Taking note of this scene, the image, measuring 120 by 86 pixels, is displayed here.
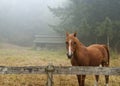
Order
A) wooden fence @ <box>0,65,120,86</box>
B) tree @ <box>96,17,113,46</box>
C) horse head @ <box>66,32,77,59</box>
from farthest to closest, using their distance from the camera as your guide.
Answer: tree @ <box>96,17,113,46</box> → horse head @ <box>66,32,77,59</box> → wooden fence @ <box>0,65,120,86</box>

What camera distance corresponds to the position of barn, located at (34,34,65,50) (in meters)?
33.7

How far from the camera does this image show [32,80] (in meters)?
10.5

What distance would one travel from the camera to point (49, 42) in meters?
34.0

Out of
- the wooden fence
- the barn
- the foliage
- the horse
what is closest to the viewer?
the wooden fence

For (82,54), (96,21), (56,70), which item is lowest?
(56,70)

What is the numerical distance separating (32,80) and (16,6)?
45848 mm

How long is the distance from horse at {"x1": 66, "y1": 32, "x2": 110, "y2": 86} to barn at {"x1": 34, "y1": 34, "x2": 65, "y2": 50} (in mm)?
23268

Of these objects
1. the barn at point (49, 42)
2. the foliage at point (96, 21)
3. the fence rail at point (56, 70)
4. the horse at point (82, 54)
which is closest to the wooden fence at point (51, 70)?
the fence rail at point (56, 70)

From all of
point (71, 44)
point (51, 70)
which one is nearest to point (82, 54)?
point (71, 44)

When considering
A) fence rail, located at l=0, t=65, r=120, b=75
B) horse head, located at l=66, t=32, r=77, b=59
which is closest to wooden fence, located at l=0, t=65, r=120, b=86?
fence rail, located at l=0, t=65, r=120, b=75

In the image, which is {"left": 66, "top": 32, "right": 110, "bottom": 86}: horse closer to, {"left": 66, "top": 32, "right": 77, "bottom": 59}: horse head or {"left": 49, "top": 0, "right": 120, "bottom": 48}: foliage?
{"left": 66, "top": 32, "right": 77, "bottom": 59}: horse head

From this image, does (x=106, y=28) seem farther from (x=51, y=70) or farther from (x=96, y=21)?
(x=51, y=70)

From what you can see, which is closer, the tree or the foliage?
the tree

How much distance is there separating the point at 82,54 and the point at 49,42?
84.8ft
